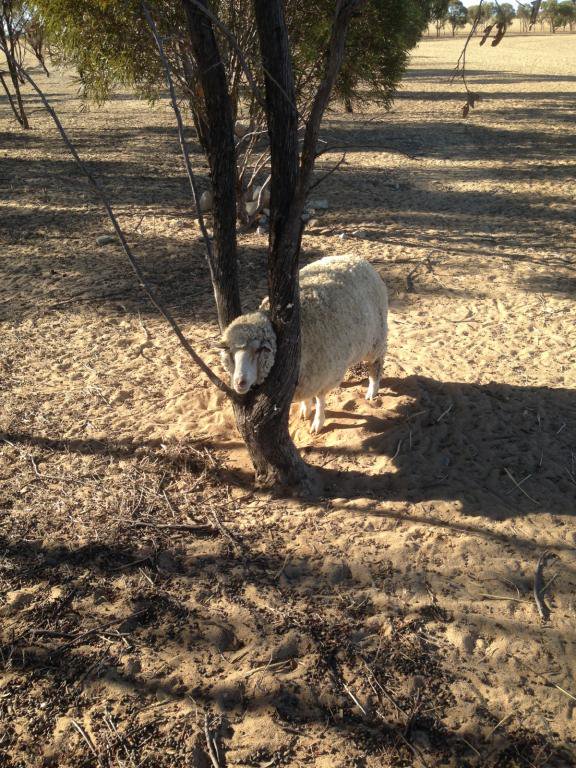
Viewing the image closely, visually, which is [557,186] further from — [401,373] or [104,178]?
[104,178]

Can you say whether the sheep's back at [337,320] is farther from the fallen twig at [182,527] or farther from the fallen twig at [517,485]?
the fallen twig at [517,485]

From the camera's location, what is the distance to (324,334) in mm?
4066

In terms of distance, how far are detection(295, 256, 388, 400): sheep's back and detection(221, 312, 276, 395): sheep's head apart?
60 centimetres

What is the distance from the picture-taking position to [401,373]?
5211 mm

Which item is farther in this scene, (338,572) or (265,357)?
(265,357)

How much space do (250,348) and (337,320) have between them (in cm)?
107

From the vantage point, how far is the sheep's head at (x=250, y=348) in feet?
10.9

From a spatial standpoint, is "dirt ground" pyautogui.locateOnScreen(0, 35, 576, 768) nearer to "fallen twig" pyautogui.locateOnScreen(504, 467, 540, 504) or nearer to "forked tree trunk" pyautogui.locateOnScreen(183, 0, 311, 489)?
"fallen twig" pyautogui.locateOnScreen(504, 467, 540, 504)

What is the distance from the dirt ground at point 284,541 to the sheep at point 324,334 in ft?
1.66

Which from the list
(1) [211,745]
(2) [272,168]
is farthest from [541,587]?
(2) [272,168]

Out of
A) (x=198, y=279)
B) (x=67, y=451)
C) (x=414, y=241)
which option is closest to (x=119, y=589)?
(x=67, y=451)

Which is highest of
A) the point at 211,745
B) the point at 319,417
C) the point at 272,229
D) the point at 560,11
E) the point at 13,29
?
the point at 560,11

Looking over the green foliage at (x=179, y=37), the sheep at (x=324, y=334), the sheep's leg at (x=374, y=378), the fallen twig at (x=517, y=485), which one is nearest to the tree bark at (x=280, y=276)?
the sheep at (x=324, y=334)

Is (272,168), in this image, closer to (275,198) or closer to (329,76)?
(275,198)
